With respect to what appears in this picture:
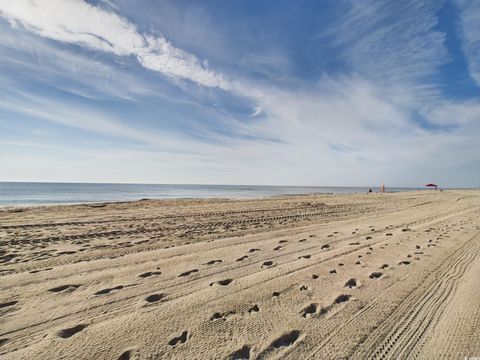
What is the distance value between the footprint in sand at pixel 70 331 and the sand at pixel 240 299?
0.5 inches

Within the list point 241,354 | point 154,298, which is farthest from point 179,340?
point 154,298

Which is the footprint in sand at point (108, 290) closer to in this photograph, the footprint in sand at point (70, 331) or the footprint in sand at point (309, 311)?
the footprint in sand at point (70, 331)

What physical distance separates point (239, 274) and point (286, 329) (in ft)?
5.22

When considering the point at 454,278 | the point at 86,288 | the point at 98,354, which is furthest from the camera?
the point at 454,278

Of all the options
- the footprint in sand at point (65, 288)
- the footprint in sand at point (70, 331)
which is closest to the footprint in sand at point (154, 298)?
the footprint in sand at point (70, 331)

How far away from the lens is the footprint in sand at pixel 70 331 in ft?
8.01

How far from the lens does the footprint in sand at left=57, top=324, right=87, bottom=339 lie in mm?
2443

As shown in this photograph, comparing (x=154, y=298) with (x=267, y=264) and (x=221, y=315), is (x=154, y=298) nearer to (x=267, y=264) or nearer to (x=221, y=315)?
(x=221, y=315)

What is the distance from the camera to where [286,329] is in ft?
8.23

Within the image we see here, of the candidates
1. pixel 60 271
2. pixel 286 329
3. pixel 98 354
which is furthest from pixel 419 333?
pixel 60 271

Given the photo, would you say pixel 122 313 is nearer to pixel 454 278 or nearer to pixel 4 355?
pixel 4 355

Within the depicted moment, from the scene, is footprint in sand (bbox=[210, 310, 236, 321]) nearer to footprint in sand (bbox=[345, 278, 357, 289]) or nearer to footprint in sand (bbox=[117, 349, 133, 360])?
footprint in sand (bbox=[117, 349, 133, 360])

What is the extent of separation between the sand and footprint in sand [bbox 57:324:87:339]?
14mm

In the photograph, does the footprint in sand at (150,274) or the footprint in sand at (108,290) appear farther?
the footprint in sand at (150,274)
